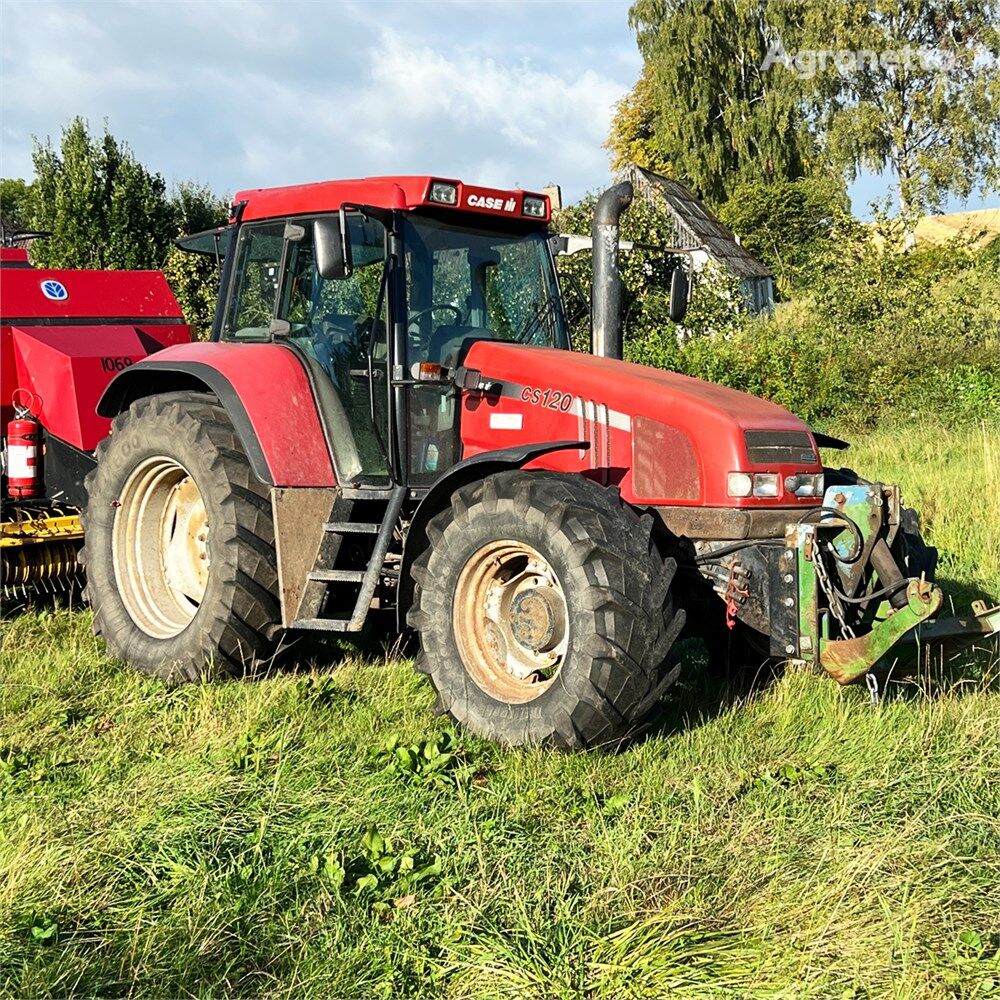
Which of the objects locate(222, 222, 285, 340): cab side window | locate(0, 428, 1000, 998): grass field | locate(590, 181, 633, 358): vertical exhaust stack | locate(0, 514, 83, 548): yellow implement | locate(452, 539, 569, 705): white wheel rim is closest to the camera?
locate(0, 428, 1000, 998): grass field

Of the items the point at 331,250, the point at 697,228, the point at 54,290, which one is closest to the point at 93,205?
the point at 697,228

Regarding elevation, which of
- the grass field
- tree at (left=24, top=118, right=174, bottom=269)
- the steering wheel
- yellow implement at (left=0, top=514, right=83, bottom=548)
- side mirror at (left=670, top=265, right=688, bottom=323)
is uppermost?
tree at (left=24, top=118, right=174, bottom=269)

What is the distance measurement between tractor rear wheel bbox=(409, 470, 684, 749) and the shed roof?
28.3 metres

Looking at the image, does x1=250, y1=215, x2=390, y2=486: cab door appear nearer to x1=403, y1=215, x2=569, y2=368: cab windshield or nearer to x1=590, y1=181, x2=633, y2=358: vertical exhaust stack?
x1=403, y1=215, x2=569, y2=368: cab windshield

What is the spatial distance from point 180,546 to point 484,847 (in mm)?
3079

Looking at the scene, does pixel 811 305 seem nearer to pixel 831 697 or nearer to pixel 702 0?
pixel 831 697

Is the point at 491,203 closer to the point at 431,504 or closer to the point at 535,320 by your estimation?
the point at 535,320

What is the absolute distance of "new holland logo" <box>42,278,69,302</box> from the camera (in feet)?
25.0

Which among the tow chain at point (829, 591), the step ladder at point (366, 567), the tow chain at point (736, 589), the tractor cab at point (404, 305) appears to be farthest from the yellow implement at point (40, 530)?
the tow chain at point (829, 591)

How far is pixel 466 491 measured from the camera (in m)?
4.89

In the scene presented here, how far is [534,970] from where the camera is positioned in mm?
2984

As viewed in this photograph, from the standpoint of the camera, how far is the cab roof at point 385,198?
553 centimetres

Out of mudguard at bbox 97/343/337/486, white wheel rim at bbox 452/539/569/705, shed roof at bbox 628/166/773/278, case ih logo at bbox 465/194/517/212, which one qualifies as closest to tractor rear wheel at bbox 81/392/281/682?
mudguard at bbox 97/343/337/486

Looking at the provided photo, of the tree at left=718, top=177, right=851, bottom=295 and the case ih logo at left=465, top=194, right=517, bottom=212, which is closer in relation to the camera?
the case ih logo at left=465, top=194, right=517, bottom=212
